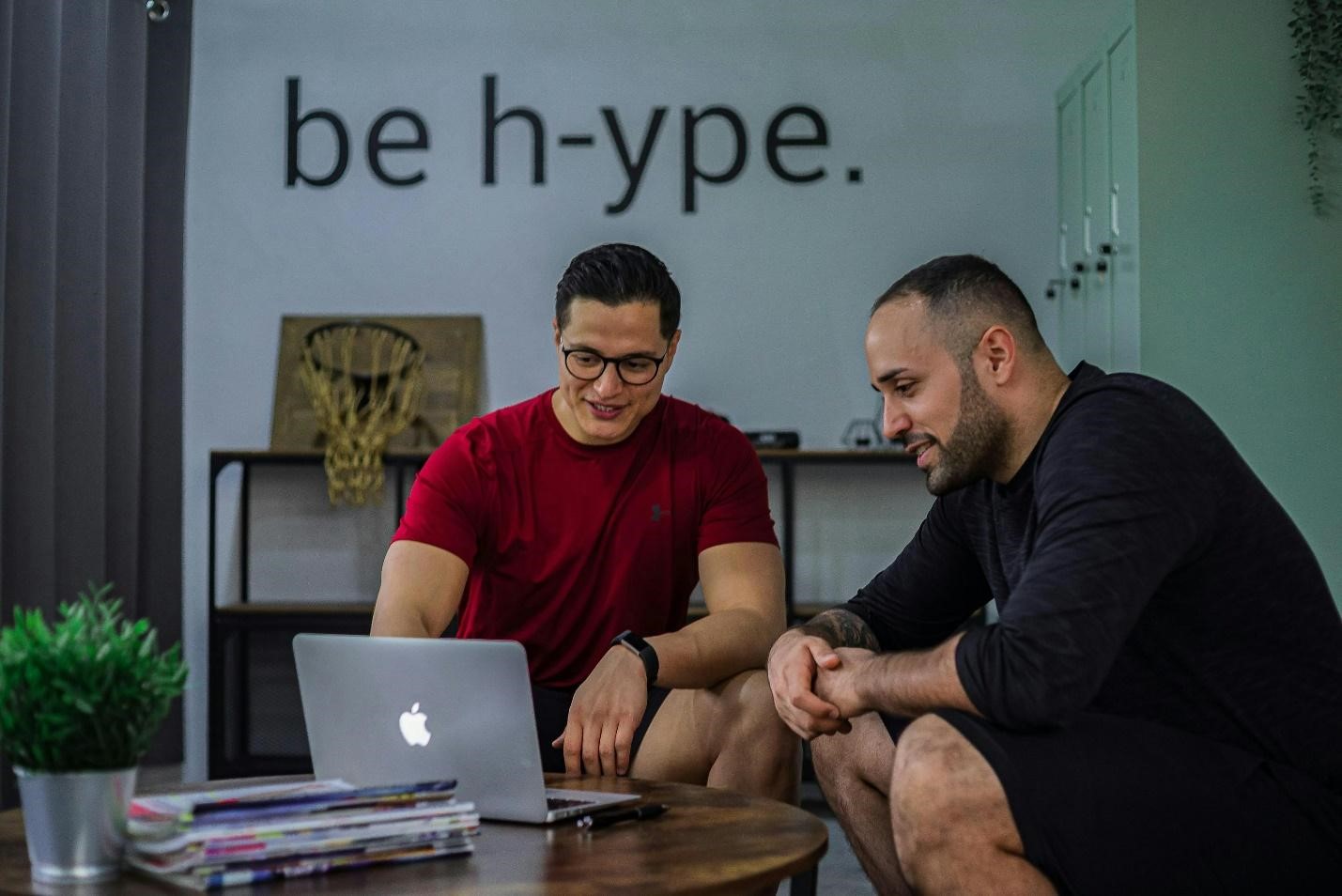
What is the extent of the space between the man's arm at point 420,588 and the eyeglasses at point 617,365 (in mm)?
370

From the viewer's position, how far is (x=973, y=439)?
185 cm

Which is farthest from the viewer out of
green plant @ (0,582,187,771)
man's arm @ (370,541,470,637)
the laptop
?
man's arm @ (370,541,470,637)

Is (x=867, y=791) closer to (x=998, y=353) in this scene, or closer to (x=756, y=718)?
(x=756, y=718)

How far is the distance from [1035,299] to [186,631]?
114 inches

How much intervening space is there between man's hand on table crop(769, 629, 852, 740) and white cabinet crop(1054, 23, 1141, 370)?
7.24 feet

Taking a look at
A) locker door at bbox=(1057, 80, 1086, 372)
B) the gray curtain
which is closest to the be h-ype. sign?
the gray curtain

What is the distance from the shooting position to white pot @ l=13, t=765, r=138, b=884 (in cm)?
119

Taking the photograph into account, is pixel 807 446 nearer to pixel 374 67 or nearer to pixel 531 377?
pixel 531 377

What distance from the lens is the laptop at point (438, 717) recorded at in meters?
1.49

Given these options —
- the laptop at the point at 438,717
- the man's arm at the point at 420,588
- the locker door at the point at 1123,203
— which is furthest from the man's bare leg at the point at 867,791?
the locker door at the point at 1123,203

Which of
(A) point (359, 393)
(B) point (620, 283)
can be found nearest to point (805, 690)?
(B) point (620, 283)

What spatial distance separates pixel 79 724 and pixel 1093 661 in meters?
0.98

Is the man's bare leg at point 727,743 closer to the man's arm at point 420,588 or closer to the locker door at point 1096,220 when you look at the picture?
the man's arm at point 420,588

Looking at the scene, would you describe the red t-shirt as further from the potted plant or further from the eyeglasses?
the potted plant
